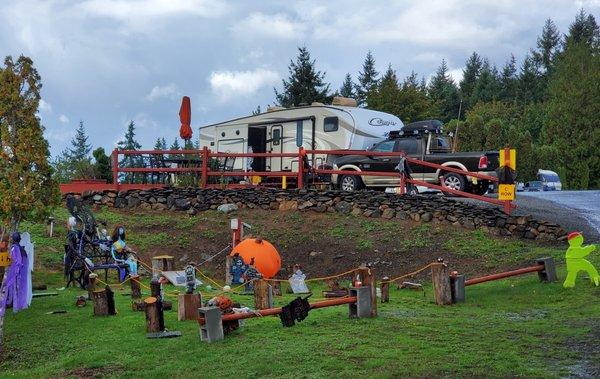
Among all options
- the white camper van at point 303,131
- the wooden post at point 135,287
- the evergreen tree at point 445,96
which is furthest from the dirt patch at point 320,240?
the evergreen tree at point 445,96

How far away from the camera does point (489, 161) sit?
1917cm

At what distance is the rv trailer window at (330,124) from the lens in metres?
23.8

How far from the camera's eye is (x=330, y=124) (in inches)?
942

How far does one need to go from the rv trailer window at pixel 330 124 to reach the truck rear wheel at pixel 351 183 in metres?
2.98

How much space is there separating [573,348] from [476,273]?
258 inches

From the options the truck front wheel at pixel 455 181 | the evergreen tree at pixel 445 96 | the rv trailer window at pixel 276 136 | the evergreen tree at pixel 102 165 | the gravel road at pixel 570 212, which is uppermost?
the evergreen tree at pixel 445 96

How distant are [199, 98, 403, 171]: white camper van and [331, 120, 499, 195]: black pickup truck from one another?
1698 mm

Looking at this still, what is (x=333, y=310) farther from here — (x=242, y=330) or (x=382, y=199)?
(x=382, y=199)

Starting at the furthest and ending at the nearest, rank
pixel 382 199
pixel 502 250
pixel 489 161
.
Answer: pixel 489 161
pixel 382 199
pixel 502 250

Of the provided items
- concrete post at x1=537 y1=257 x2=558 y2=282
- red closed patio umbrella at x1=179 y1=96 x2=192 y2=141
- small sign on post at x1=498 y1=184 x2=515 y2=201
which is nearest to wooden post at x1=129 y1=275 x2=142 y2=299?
concrete post at x1=537 y1=257 x2=558 y2=282

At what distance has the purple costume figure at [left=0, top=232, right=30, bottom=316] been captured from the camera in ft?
32.6

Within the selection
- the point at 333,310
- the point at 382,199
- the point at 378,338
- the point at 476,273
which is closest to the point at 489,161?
the point at 382,199

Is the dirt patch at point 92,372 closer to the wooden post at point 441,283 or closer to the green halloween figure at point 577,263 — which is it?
the wooden post at point 441,283

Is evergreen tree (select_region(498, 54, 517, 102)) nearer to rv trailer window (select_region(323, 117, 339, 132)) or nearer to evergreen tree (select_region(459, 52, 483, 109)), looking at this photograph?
evergreen tree (select_region(459, 52, 483, 109))
